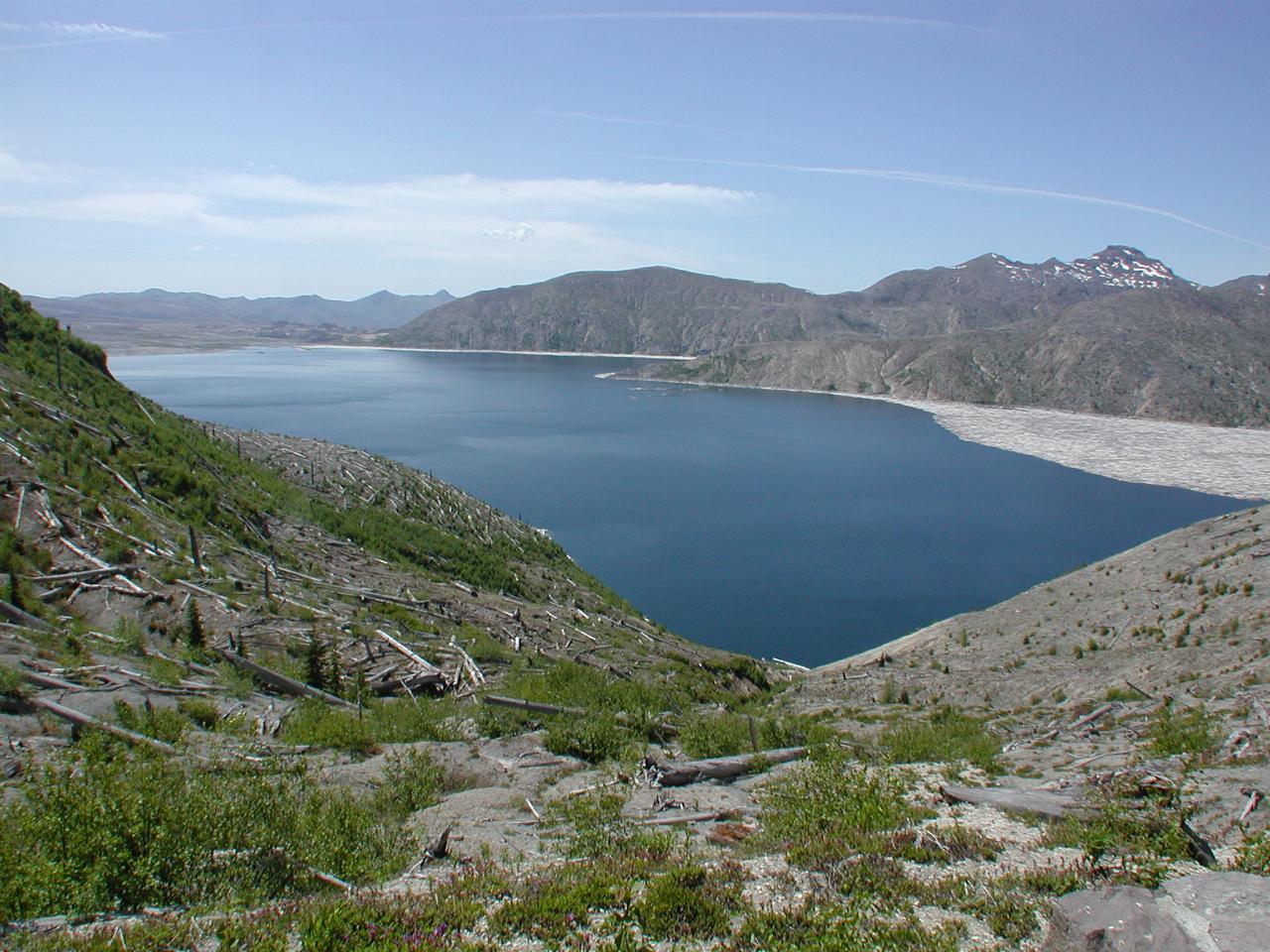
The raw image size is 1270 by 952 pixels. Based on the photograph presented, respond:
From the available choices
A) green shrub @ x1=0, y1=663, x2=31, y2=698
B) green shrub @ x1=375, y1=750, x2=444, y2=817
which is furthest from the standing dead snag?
green shrub @ x1=375, y1=750, x2=444, y2=817

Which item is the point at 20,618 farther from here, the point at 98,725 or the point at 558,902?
the point at 558,902

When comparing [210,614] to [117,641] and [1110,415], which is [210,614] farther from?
[1110,415]

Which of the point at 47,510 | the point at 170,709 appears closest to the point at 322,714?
the point at 170,709

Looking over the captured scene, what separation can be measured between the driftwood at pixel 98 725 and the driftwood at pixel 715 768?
4618 mm

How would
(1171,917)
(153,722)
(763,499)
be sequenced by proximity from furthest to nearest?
(763,499) → (153,722) → (1171,917)

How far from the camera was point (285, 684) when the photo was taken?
9820 millimetres

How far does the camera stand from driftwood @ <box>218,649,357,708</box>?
973cm

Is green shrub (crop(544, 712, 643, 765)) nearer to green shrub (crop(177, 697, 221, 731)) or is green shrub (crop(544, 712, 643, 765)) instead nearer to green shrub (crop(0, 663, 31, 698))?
green shrub (crop(177, 697, 221, 731))

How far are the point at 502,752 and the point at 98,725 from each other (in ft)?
12.6

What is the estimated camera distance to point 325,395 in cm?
11550

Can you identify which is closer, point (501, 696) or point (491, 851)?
point (491, 851)

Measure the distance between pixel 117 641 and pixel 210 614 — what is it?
1.65 meters

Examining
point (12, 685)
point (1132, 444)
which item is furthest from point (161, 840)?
point (1132, 444)

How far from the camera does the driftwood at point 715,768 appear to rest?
328 inches
